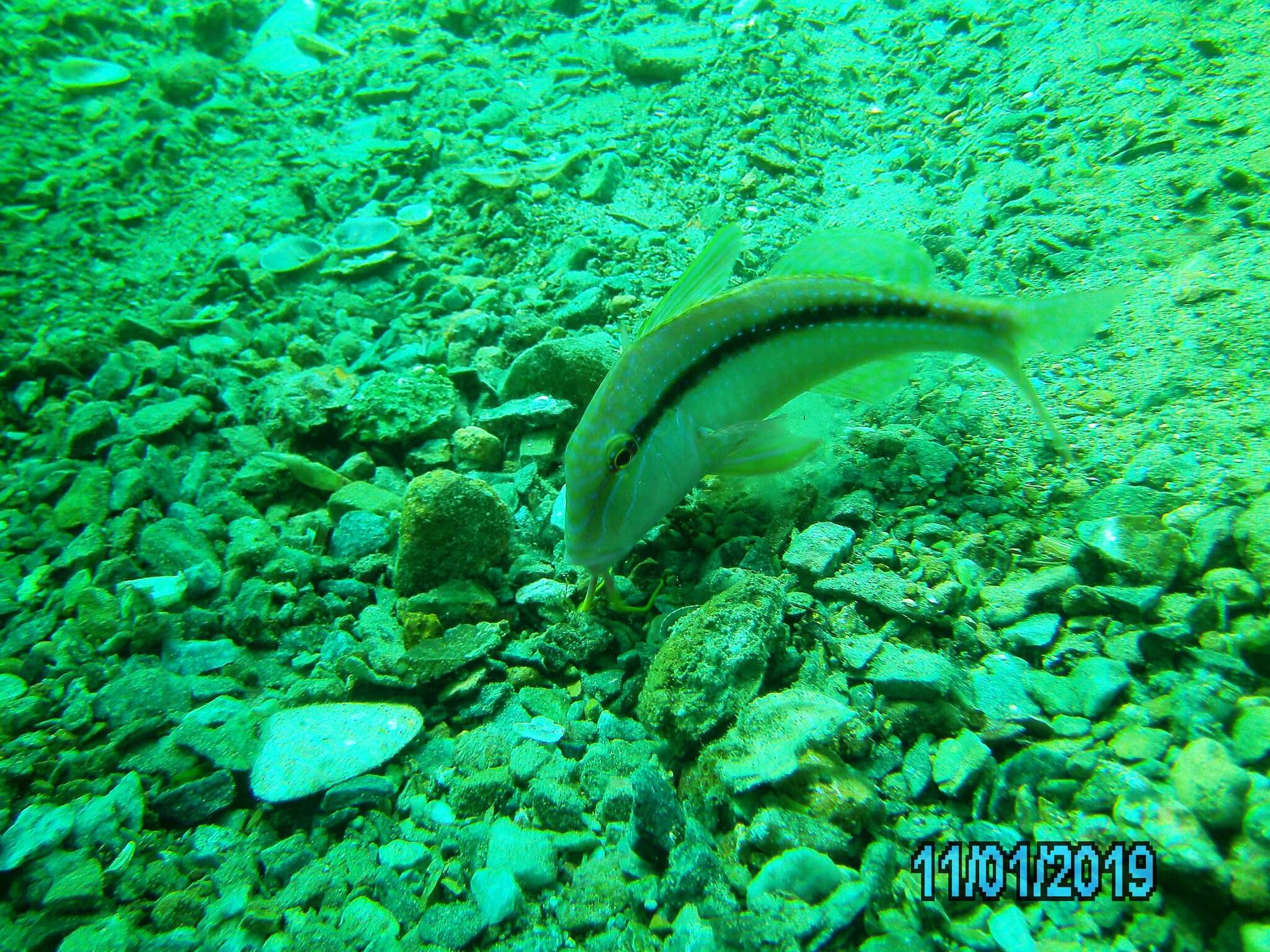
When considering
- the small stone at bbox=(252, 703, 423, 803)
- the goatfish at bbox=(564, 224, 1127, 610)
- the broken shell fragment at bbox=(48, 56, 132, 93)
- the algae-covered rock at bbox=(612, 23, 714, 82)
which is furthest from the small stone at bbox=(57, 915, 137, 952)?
the broken shell fragment at bbox=(48, 56, 132, 93)

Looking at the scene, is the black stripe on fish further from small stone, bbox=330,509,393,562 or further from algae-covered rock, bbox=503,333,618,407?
small stone, bbox=330,509,393,562

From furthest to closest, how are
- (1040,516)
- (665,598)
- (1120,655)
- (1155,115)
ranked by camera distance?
1. (1155,115)
2. (665,598)
3. (1040,516)
4. (1120,655)

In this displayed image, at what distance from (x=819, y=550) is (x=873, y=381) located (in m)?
0.96

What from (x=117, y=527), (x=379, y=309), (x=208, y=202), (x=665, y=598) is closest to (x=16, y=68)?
(x=208, y=202)

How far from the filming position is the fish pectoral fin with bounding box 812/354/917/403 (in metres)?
2.84

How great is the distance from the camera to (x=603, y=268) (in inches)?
169

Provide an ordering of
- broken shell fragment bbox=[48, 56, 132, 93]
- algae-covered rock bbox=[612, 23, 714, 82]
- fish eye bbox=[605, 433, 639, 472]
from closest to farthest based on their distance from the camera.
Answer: fish eye bbox=[605, 433, 639, 472] < algae-covered rock bbox=[612, 23, 714, 82] < broken shell fragment bbox=[48, 56, 132, 93]

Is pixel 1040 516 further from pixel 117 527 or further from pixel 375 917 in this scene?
pixel 117 527

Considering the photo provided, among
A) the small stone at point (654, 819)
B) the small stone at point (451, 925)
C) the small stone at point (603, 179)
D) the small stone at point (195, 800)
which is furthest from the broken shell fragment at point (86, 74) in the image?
the small stone at point (654, 819)

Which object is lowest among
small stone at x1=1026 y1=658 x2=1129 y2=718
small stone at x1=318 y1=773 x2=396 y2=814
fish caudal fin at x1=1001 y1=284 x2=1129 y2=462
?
small stone at x1=318 y1=773 x2=396 y2=814

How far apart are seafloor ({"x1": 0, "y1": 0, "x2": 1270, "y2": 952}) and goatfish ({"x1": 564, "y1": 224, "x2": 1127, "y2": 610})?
38 centimetres

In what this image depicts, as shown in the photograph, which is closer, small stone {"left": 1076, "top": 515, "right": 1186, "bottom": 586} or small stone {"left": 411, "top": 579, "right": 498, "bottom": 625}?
small stone {"left": 1076, "top": 515, "right": 1186, "bottom": 586}

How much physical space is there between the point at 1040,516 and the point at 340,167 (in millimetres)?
6458

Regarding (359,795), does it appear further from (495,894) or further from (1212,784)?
(1212,784)
